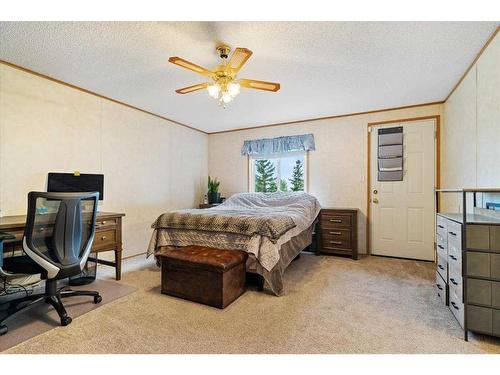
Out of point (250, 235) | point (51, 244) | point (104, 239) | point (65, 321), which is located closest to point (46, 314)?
point (65, 321)

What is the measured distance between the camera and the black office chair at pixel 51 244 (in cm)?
178

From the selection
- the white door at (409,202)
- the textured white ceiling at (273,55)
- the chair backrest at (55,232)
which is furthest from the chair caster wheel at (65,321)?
the white door at (409,202)

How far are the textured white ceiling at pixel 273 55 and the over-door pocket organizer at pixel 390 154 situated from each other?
20.9 inches

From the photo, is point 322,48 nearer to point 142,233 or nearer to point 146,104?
point 146,104

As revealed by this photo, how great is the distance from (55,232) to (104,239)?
812 mm

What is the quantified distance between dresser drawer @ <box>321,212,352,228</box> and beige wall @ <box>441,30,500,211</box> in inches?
51.9

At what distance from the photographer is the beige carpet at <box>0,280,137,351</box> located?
174 cm

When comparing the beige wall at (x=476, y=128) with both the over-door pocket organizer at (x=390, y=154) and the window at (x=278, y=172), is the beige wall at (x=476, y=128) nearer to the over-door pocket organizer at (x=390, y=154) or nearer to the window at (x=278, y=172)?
the over-door pocket organizer at (x=390, y=154)

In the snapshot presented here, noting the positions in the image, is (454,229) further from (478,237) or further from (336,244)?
(336,244)

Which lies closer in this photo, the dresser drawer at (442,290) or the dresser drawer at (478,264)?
the dresser drawer at (478,264)

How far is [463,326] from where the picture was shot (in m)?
1.70

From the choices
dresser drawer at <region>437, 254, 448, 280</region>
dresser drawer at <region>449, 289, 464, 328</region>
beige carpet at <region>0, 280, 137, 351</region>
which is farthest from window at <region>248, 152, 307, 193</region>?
beige carpet at <region>0, 280, 137, 351</region>
